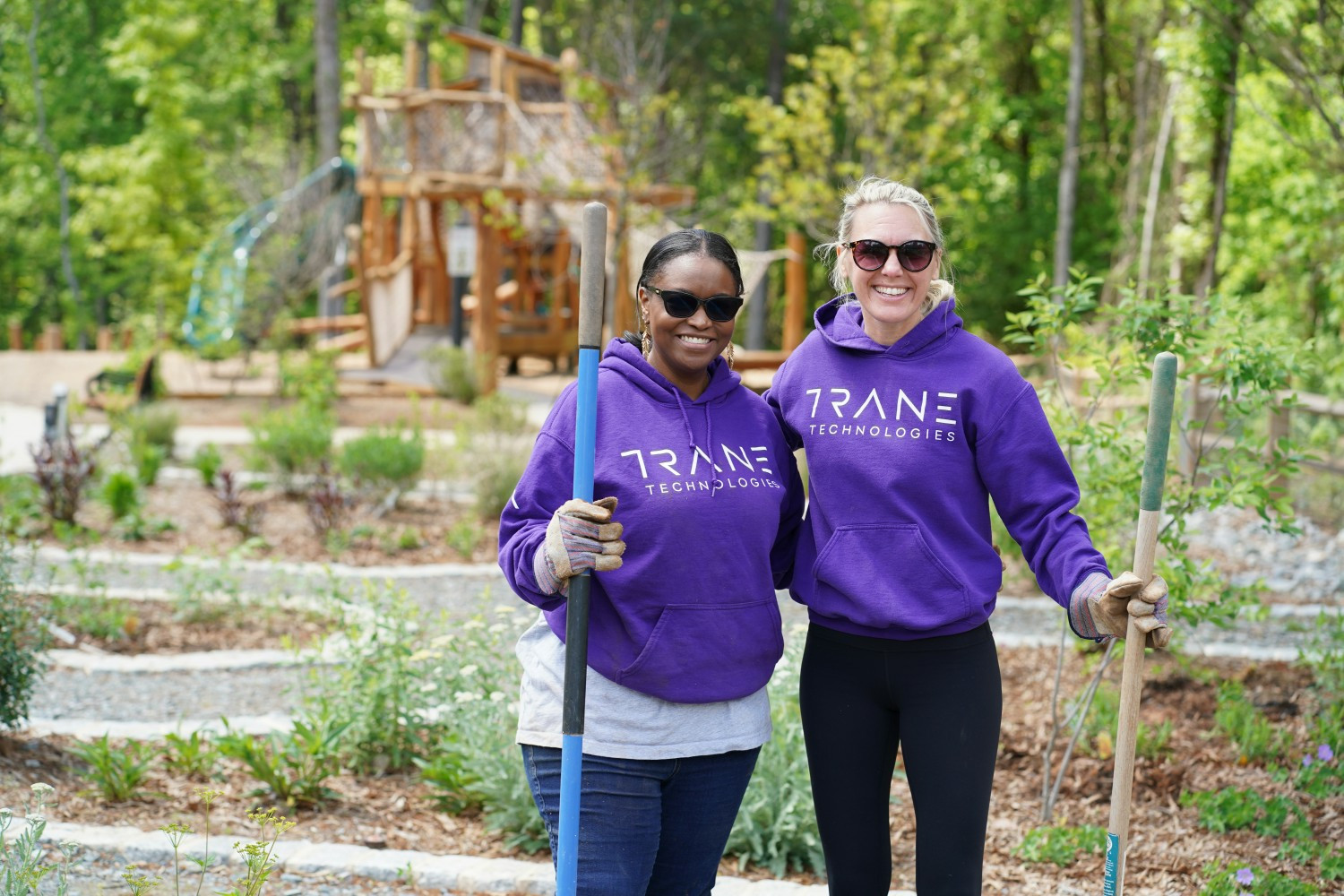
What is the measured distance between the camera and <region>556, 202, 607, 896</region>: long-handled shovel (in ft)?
7.30

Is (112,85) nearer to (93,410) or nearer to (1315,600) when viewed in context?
(93,410)

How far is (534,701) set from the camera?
2426 millimetres

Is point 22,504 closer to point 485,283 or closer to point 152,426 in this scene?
point 152,426

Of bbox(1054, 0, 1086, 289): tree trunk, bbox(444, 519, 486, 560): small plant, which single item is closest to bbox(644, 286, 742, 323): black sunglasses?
bbox(444, 519, 486, 560): small plant

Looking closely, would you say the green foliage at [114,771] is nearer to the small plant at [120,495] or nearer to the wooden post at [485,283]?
the small plant at [120,495]

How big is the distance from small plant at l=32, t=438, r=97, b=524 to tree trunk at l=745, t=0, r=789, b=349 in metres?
14.1

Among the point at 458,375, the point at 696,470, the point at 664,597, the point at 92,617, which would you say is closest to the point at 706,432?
the point at 696,470

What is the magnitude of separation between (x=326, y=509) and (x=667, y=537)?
6.61 m

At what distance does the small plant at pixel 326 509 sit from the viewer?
8.57 meters

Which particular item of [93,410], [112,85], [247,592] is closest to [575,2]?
[112,85]

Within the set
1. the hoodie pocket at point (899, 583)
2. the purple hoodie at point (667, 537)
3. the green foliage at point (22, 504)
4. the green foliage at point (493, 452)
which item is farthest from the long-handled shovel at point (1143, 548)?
the green foliage at point (22, 504)

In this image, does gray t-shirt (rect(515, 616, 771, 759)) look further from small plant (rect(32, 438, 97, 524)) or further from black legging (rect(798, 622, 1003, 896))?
small plant (rect(32, 438, 97, 524))

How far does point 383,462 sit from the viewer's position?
956 cm

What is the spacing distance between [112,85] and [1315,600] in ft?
88.2
